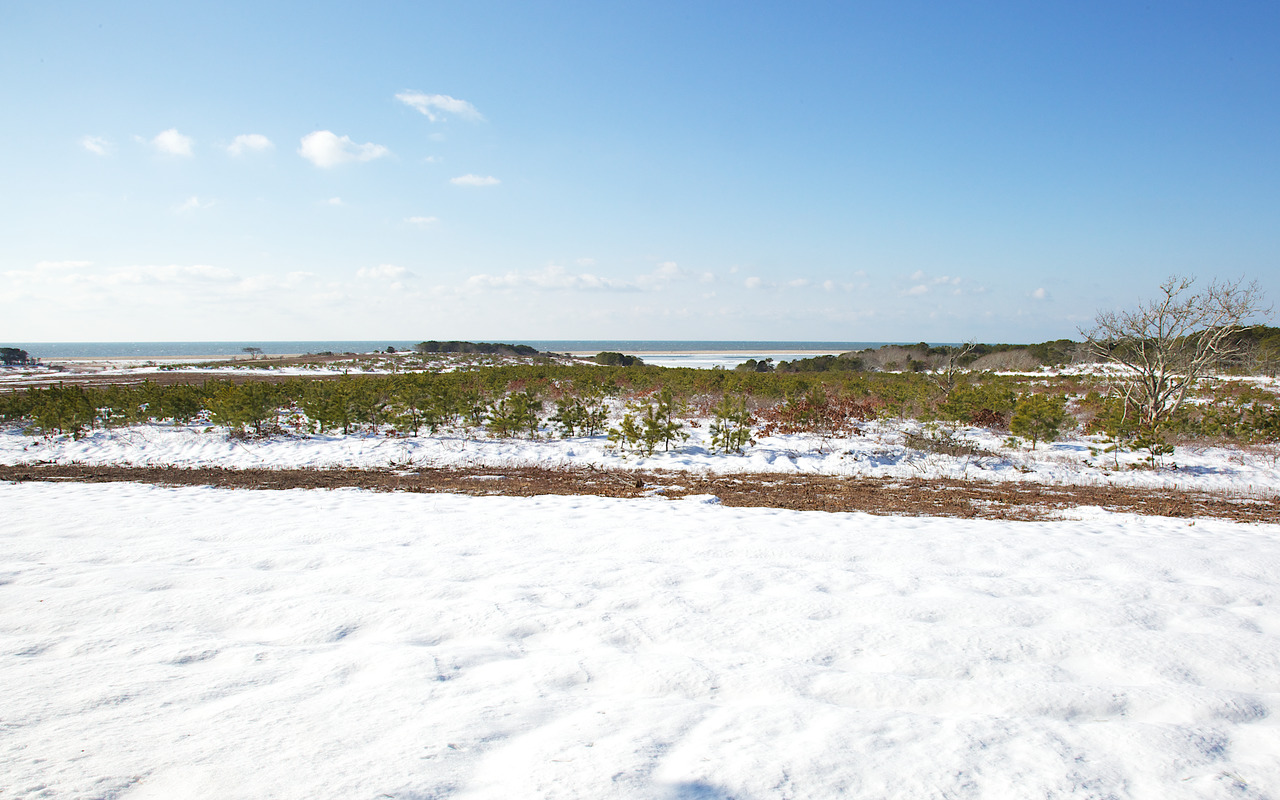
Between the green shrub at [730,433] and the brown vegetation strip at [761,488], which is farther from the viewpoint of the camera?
the green shrub at [730,433]

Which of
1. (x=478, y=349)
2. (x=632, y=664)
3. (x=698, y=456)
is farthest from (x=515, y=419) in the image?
(x=478, y=349)

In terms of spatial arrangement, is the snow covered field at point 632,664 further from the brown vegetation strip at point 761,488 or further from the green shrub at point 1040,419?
the green shrub at point 1040,419

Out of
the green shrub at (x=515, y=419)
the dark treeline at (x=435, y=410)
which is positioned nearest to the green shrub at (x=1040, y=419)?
the dark treeline at (x=435, y=410)

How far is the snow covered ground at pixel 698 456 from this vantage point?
456 inches

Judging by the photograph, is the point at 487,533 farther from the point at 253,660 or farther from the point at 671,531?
the point at 253,660

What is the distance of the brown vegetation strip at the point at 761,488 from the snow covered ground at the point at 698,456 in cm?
91

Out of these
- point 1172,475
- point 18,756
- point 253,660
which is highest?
point 18,756

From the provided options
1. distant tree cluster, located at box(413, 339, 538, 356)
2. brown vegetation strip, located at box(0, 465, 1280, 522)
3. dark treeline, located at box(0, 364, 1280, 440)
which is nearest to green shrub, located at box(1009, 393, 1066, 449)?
dark treeline, located at box(0, 364, 1280, 440)

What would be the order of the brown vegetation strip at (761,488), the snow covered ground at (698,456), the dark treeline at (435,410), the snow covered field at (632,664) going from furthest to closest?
the dark treeline at (435,410), the snow covered ground at (698,456), the brown vegetation strip at (761,488), the snow covered field at (632,664)

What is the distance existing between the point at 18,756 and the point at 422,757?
4.67 ft

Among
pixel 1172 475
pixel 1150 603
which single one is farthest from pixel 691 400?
pixel 1150 603

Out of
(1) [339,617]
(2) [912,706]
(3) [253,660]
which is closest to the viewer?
(2) [912,706]

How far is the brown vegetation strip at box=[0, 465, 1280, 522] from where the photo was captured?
8.23 metres

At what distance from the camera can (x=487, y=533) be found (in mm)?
6043
